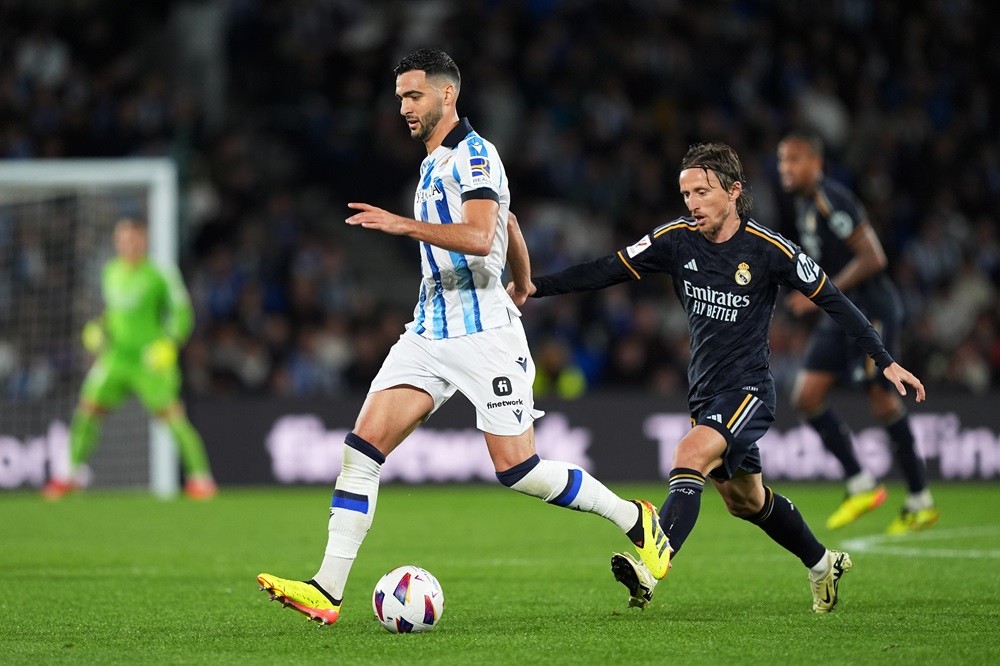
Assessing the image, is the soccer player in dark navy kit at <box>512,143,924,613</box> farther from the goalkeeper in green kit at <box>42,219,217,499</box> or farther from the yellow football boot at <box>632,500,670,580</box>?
the goalkeeper in green kit at <box>42,219,217,499</box>

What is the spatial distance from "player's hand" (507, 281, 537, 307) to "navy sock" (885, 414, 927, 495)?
427cm

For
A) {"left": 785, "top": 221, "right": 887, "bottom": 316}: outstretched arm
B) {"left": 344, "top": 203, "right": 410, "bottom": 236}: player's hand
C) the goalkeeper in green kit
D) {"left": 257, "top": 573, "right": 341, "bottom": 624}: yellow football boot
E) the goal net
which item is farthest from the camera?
the goal net

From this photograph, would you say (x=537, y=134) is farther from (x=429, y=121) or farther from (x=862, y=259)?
(x=429, y=121)

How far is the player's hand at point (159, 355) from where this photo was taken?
1272cm

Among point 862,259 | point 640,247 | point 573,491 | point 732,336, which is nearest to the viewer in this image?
point 573,491

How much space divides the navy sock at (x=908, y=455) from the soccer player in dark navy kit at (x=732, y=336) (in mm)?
3701

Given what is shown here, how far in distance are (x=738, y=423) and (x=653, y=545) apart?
23.9 inches

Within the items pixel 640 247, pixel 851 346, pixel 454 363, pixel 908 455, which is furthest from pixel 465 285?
pixel 908 455

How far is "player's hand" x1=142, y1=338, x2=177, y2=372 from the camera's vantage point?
12719 millimetres

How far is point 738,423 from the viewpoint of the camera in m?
5.95

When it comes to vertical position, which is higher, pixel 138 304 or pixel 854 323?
pixel 138 304

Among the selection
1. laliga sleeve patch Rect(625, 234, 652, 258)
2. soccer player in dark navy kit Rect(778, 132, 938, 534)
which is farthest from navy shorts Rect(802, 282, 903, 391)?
laliga sleeve patch Rect(625, 234, 652, 258)

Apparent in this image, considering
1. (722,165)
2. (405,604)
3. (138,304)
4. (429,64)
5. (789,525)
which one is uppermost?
(429,64)

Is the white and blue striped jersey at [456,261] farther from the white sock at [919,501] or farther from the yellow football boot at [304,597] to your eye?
the white sock at [919,501]
